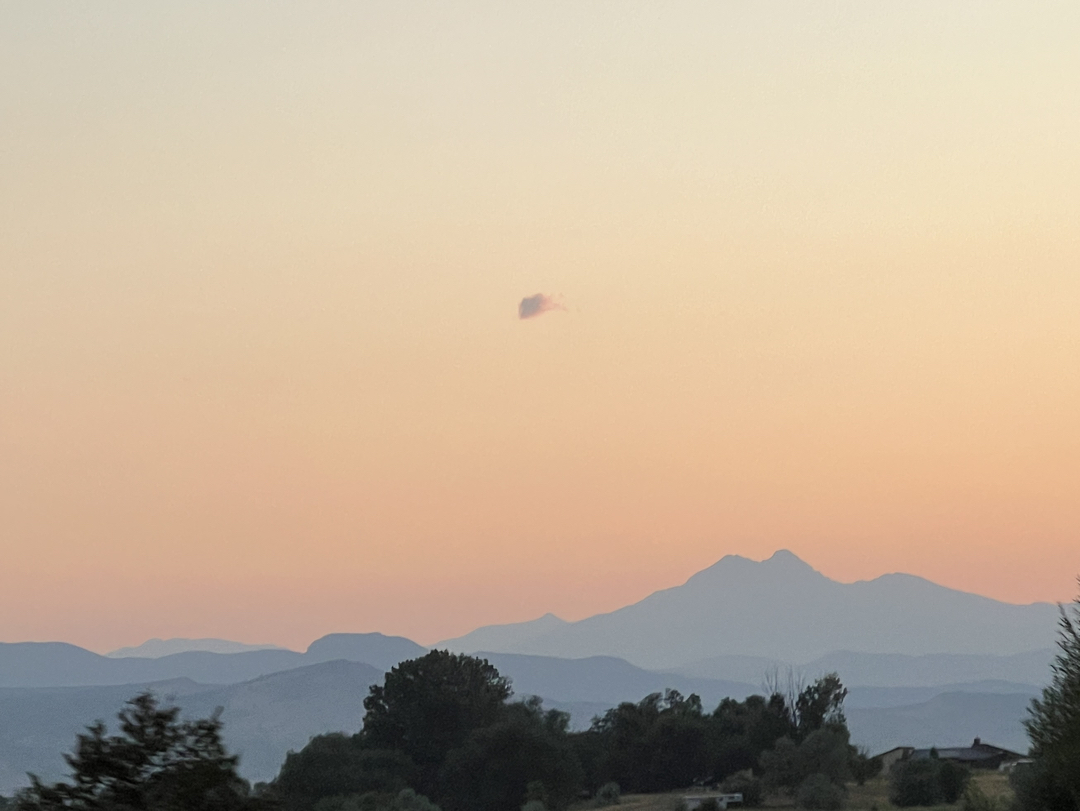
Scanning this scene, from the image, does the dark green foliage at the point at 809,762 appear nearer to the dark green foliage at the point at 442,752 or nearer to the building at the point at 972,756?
the building at the point at 972,756

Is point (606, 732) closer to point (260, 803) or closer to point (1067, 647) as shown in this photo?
point (1067, 647)

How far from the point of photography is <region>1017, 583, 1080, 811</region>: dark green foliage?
34.9 meters

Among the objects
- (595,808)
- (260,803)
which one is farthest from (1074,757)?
(595,808)

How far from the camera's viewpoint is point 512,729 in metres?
90.2

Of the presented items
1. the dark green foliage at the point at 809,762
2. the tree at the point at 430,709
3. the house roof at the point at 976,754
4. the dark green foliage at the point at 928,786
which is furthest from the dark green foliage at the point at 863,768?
the tree at the point at 430,709

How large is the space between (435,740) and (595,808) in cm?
1684

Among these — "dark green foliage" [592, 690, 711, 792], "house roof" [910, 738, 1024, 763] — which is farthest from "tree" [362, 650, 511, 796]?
"house roof" [910, 738, 1024, 763]

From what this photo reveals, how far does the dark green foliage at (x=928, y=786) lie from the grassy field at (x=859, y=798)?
662mm

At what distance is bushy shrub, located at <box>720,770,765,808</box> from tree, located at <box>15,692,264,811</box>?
206ft

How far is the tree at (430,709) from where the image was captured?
9912 centimetres

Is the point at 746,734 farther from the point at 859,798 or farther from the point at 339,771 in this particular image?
the point at 339,771

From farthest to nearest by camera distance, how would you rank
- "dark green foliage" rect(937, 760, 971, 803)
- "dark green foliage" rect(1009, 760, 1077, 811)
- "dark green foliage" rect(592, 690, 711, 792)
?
"dark green foliage" rect(592, 690, 711, 792), "dark green foliage" rect(937, 760, 971, 803), "dark green foliage" rect(1009, 760, 1077, 811)

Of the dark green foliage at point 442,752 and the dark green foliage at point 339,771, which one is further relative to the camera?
the dark green foliage at point 442,752

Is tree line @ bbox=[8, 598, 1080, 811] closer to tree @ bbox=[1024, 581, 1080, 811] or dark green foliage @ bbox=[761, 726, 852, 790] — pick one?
dark green foliage @ bbox=[761, 726, 852, 790]
